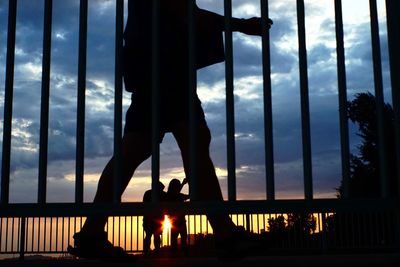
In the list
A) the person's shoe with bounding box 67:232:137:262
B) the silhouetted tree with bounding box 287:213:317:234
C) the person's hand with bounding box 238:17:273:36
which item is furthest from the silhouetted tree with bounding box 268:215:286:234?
the person's hand with bounding box 238:17:273:36

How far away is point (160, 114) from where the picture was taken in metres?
3.63

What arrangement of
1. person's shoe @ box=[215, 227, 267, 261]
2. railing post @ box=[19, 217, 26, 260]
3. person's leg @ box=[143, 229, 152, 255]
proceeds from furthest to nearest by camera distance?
railing post @ box=[19, 217, 26, 260]
person's leg @ box=[143, 229, 152, 255]
person's shoe @ box=[215, 227, 267, 261]

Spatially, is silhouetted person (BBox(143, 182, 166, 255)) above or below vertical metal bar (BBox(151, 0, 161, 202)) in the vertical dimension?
below

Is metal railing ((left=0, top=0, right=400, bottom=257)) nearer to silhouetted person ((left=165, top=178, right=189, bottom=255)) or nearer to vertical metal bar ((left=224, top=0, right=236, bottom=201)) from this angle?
vertical metal bar ((left=224, top=0, right=236, bottom=201))

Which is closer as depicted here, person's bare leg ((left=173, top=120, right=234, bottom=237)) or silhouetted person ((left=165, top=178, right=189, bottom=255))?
person's bare leg ((left=173, top=120, right=234, bottom=237))

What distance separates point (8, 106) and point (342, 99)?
1829 millimetres

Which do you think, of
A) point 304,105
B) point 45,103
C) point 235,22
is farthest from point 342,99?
point 45,103

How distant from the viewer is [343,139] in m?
3.14

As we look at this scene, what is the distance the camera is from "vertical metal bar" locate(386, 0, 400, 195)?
3.32 m

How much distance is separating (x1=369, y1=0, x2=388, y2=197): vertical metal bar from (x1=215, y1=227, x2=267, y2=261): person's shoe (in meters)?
0.78

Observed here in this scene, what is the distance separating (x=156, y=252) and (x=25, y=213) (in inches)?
279

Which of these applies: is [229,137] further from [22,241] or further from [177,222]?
[22,241]

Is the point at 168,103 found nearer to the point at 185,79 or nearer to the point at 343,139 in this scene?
the point at 185,79

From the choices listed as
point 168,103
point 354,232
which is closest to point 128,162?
point 168,103
